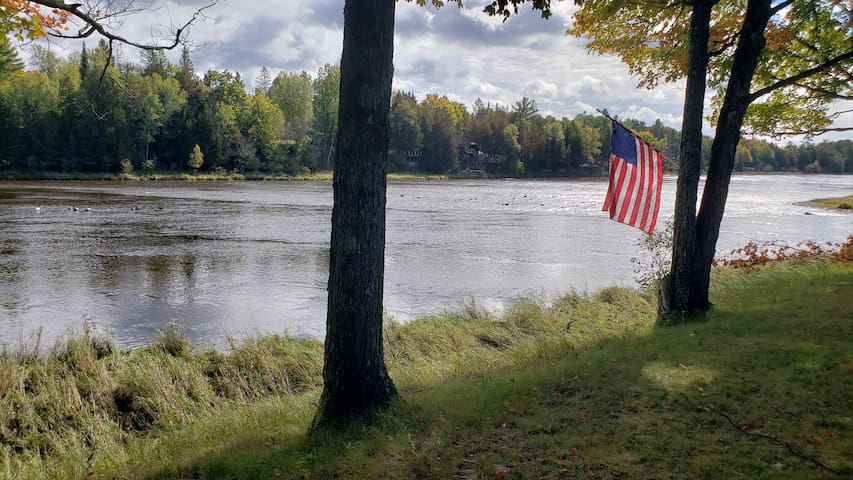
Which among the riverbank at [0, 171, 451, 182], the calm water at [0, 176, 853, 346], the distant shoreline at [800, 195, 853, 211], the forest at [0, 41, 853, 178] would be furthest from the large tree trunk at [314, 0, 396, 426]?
the riverbank at [0, 171, 451, 182]

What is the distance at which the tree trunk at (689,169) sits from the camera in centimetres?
941

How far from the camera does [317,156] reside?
116062 millimetres

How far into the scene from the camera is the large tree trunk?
18.7 feet

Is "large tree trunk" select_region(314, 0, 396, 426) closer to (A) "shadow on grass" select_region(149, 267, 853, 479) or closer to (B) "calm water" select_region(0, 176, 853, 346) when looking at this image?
(A) "shadow on grass" select_region(149, 267, 853, 479)

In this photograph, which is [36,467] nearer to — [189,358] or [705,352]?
[189,358]

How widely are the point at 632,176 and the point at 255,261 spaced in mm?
15780

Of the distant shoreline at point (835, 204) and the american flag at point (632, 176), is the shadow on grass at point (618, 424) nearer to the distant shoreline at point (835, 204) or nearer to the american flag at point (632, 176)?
the american flag at point (632, 176)

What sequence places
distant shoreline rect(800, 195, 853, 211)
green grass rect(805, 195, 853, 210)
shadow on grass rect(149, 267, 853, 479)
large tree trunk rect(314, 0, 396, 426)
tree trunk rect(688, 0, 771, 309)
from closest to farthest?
1. shadow on grass rect(149, 267, 853, 479)
2. large tree trunk rect(314, 0, 396, 426)
3. tree trunk rect(688, 0, 771, 309)
4. distant shoreline rect(800, 195, 853, 211)
5. green grass rect(805, 195, 853, 210)

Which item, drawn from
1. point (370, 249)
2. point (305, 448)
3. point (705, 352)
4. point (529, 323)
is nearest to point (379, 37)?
point (370, 249)

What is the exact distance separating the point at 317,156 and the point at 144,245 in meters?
92.3

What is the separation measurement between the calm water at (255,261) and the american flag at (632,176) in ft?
21.2

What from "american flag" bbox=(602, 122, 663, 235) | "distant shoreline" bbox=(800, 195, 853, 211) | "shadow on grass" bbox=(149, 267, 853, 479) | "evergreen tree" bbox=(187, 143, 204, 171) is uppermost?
"evergreen tree" bbox=(187, 143, 204, 171)

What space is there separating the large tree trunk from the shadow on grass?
43cm

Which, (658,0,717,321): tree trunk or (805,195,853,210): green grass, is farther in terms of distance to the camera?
(805,195,853,210): green grass
